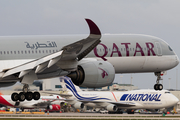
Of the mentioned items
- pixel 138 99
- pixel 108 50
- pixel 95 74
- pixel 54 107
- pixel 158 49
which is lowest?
pixel 95 74

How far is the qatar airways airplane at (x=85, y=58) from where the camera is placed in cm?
2567

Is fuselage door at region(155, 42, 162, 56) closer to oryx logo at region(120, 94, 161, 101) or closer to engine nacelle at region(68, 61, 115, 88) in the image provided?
engine nacelle at region(68, 61, 115, 88)

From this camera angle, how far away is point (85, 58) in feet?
94.5

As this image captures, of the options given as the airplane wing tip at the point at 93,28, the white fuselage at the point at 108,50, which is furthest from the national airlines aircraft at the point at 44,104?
the airplane wing tip at the point at 93,28

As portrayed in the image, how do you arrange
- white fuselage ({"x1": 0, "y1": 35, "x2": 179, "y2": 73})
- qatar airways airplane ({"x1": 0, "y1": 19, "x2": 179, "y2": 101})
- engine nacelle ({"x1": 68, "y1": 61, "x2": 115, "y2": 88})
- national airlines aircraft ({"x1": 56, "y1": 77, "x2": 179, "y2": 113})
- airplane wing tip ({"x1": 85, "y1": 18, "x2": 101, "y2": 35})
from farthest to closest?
national airlines aircraft ({"x1": 56, "y1": 77, "x2": 179, "y2": 113}), white fuselage ({"x1": 0, "y1": 35, "x2": 179, "y2": 73}), engine nacelle ({"x1": 68, "y1": 61, "x2": 115, "y2": 88}), qatar airways airplane ({"x1": 0, "y1": 19, "x2": 179, "y2": 101}), airplane wing tip ({"x1": 85, "y1": 18, "x2": 101, "y2": 35})

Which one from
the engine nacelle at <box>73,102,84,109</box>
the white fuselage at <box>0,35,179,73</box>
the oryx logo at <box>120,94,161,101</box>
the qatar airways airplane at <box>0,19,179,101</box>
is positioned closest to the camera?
the qatar airways airplane at <box>0,19,179,101</box>

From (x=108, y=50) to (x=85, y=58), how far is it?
3.34 m

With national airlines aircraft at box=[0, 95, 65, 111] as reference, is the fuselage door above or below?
above

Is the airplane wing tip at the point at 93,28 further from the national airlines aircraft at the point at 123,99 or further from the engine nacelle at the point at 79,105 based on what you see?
the engine nacelle at the point at 79,105

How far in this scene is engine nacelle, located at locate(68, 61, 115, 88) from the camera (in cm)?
2591

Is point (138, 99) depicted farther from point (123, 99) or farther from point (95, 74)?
point (95, 74)

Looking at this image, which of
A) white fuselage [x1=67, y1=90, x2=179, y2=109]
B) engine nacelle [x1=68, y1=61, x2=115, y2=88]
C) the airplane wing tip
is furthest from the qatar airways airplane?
white fuselage [x1=67, y1=90, x2=179, y2=109]

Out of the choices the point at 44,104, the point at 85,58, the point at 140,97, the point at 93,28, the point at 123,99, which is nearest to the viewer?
the point at 93,28

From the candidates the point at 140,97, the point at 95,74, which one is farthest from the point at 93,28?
the point at 140,97
